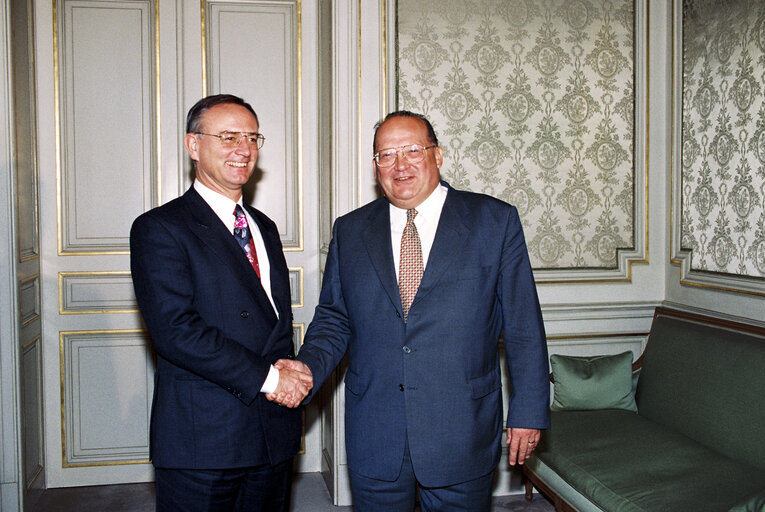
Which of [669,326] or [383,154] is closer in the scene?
[383,154]

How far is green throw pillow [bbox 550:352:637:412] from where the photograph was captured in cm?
298

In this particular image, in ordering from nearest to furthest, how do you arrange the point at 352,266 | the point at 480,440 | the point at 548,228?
the point at 480,440, the point at 352,266, the point at 548,228

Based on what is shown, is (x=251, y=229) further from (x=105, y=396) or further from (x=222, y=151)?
(x=105, y=396)

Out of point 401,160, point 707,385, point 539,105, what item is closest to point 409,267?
point 401,160

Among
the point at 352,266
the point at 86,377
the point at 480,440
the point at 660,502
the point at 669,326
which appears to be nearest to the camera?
the point at 480,440

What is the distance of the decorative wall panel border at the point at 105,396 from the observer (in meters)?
3.34

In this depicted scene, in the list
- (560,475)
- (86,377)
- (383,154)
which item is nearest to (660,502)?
(560,475)

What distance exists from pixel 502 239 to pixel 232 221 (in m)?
0.75

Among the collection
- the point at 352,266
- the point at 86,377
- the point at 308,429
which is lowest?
the point at 308,429

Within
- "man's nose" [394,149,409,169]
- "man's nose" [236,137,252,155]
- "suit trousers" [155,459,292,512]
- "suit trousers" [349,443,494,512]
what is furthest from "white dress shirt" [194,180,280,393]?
"man's nose" [394,149,409,169]

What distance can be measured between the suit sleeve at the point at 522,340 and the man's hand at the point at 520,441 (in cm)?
3

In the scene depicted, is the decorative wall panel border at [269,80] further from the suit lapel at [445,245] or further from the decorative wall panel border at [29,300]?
the suit lapel at [445,245]

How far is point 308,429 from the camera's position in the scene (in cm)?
350

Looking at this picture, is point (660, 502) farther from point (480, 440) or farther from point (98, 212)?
point (98, 212)
